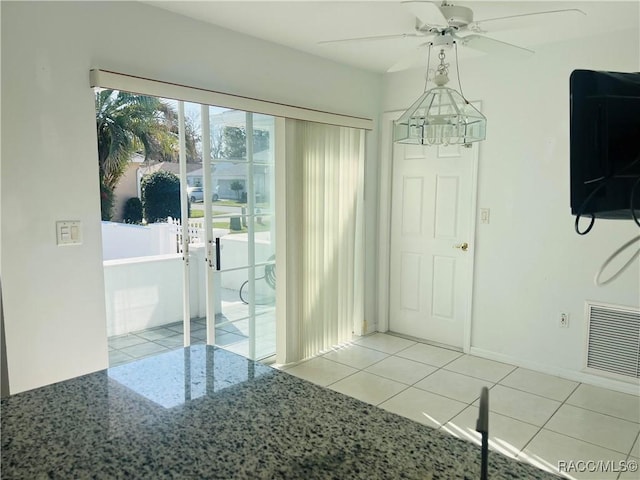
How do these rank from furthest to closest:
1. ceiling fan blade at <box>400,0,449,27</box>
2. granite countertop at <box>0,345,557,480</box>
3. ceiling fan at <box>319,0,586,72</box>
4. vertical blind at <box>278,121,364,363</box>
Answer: vertical blind at <box>278,121,364,363</box> < ceiling fan at <box>319,0,586,72</box> < ceiling fan blade at <box>400,0,449,27</box> < granite countertop at <box>0,345,557,480</box>

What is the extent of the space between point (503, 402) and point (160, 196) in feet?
16.9

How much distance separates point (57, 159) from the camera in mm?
2293

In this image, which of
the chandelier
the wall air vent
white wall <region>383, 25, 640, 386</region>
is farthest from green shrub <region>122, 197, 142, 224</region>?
the wall air vent

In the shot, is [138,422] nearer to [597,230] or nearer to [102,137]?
[597,230]

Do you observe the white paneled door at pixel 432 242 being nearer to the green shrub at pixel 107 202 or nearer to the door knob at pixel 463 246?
the door knob at pixel 463 246

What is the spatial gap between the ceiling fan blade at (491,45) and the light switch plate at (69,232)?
213 centimetres

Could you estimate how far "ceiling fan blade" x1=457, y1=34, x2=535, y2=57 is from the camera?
2166mm

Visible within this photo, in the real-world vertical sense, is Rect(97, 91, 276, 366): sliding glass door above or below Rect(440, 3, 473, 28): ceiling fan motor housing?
below

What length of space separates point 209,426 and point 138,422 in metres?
0.16

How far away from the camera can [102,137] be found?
6.25 metres

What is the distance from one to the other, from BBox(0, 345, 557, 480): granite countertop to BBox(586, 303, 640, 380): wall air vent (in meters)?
2.85

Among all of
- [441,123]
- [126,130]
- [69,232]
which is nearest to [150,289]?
[69,232]

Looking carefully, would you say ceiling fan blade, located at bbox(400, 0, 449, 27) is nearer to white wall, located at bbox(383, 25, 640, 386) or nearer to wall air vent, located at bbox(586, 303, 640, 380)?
white wall, located at bbox(383, 25, 640, 386)

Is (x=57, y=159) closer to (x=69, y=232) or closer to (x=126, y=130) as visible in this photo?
(x=69, y=232)
